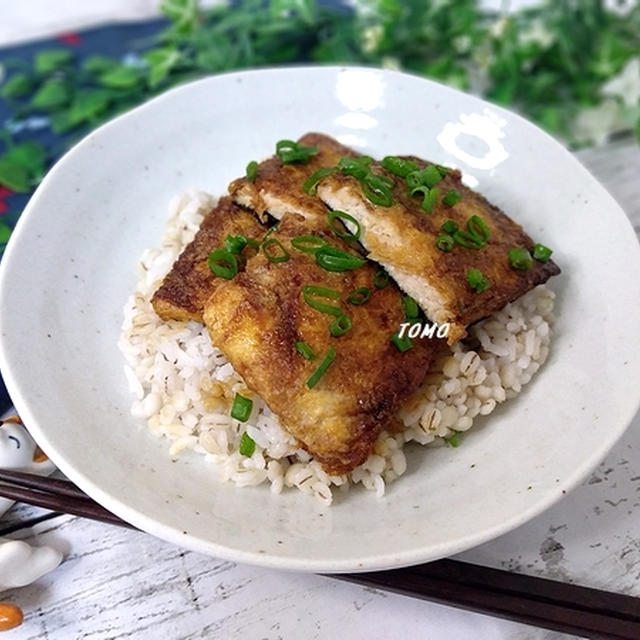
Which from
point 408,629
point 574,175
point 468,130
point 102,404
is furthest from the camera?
point 468,130

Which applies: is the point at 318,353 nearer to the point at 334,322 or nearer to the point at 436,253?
the point at 334,322

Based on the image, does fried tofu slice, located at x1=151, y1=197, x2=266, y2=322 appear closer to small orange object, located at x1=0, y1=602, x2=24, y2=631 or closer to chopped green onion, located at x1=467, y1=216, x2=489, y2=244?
chopped green onion, located at x1=467, y1=216, x2=489, y2=244

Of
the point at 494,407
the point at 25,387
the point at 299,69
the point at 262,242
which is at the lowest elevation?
the point at 494,407

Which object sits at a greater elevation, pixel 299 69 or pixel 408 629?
pixel 299 69

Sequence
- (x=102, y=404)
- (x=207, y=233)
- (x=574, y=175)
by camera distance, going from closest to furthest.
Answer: (x=102, y=404)
(x=207, y=233)
(x=574, y=175)

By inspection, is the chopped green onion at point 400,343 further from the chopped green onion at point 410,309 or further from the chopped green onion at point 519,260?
the chopped green onion at point 519,260

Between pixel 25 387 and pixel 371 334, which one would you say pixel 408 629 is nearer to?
pixel 371 334

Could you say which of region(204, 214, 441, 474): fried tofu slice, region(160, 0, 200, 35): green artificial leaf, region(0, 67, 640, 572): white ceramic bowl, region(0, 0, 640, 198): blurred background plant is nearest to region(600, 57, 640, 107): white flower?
region(0, 0, 640, 198): blurred background plant

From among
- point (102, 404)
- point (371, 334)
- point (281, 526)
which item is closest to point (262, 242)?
point (371, 334)
